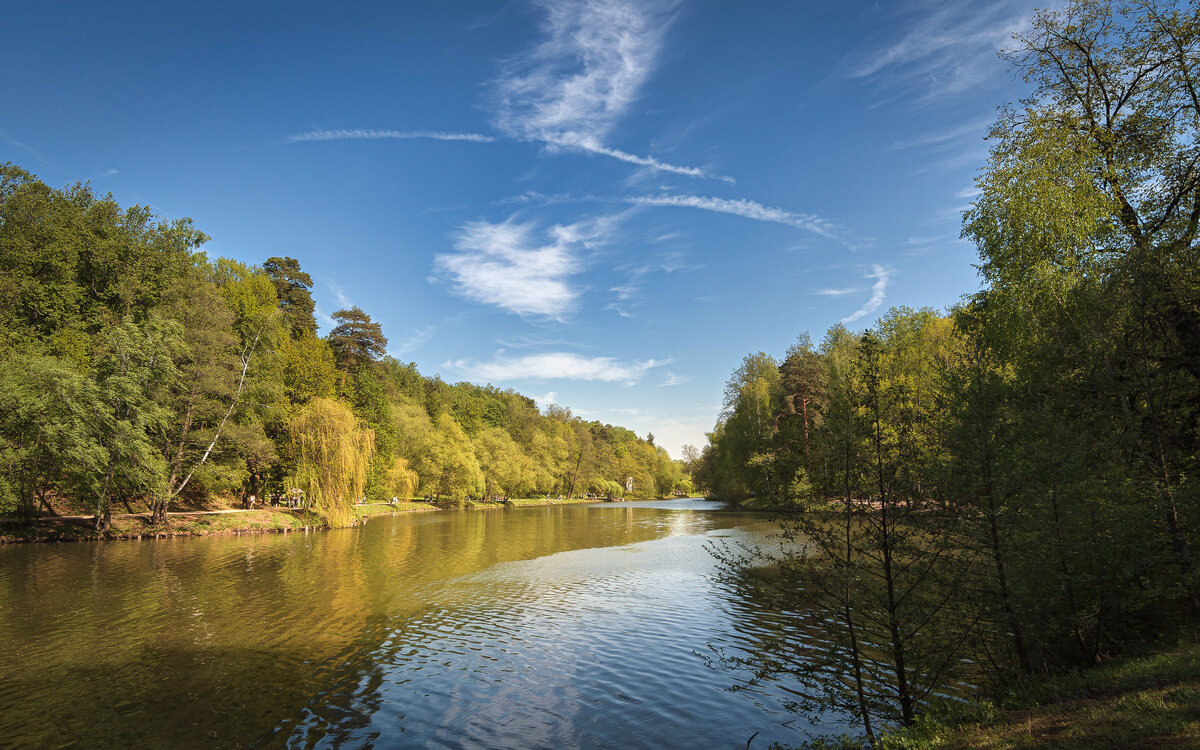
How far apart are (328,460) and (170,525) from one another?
943 cm

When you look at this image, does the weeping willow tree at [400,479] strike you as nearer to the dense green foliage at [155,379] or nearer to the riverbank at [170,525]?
the dense green foliage at [155,379]

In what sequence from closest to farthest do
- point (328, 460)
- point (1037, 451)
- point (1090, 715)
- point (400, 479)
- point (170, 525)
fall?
point (1090, 715), point (1037, 451), point (170, 525), point (328, 460), point (400, 479)

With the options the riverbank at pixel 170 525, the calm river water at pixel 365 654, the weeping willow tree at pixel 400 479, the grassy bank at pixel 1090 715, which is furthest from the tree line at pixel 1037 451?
the weeping willow tree at pixel 400 479

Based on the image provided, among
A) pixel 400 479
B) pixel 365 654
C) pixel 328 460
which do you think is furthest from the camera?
pixel 400 479

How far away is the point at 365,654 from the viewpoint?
12406mm

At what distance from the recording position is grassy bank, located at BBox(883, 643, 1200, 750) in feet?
16.7

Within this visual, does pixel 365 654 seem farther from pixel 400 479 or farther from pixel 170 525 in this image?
pixel 400 479

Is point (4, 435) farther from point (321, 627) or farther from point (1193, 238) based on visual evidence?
point (1193, 238)

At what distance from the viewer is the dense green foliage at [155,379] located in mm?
28047

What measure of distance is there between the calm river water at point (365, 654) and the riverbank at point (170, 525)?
407 cm

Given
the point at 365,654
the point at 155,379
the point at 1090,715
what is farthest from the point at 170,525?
the point at 1090,715

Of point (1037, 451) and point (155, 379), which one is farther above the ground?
point (155, 379)

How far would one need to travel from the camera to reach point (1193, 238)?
38.0ft

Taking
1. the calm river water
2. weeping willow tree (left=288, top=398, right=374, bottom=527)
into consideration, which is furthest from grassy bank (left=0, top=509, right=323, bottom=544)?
the calm river water
